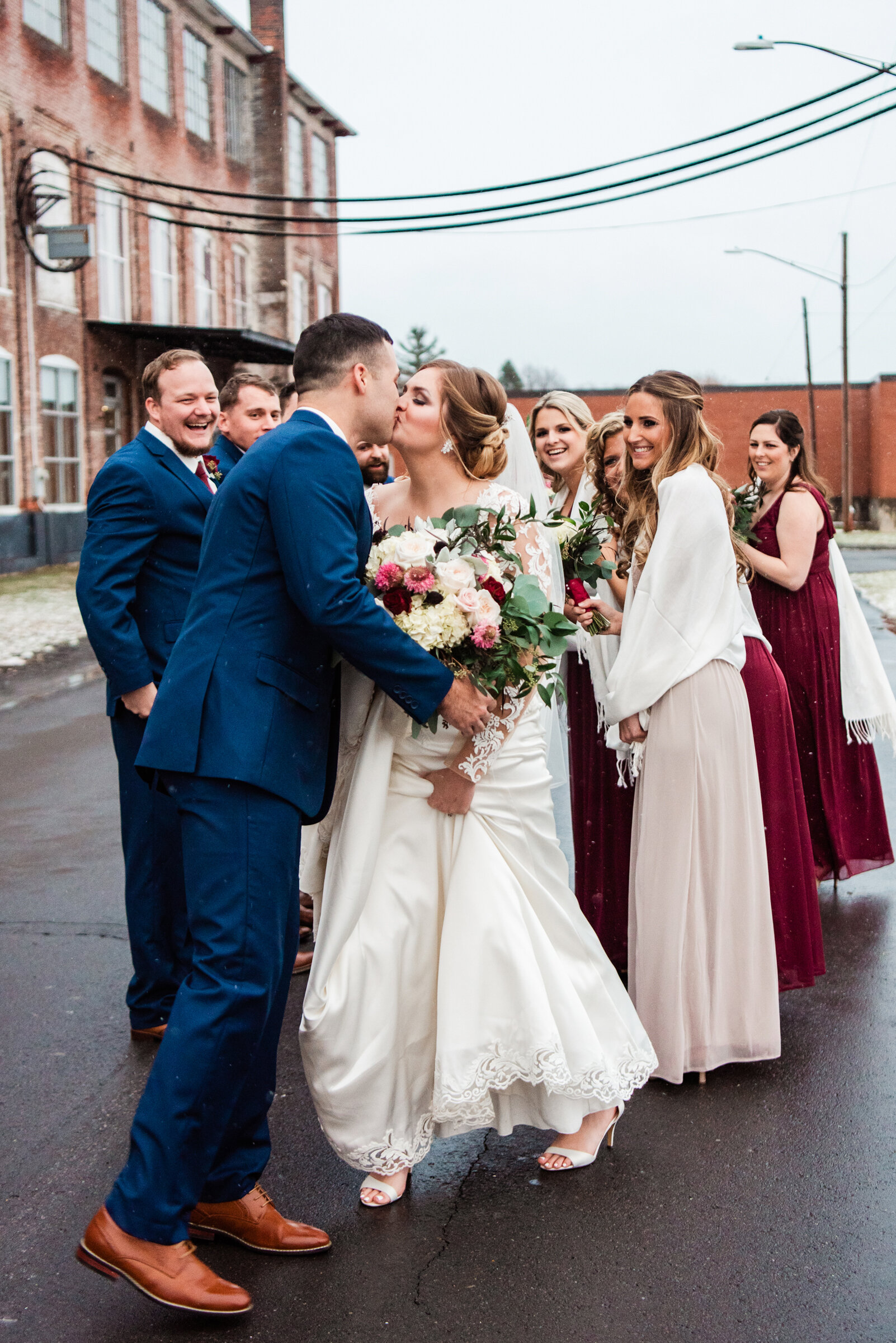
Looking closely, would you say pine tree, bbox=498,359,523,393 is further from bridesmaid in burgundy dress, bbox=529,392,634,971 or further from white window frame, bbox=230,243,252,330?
bridesmaid in burgundy dress, bbox=529,392,634,971

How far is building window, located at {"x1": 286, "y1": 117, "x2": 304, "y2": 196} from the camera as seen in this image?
3628cm

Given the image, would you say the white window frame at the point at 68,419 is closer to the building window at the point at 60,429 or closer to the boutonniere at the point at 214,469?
the building window at the point at 60,429

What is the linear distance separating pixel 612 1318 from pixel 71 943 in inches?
132

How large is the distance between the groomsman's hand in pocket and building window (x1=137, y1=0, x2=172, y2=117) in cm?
2831

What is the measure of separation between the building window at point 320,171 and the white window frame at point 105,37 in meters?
11.4

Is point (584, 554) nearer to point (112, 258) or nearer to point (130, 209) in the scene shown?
point (112, 258)

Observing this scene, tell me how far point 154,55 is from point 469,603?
30807 mm

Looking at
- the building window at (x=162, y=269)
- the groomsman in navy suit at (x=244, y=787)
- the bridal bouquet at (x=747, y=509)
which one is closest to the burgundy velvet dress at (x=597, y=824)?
the bridal bouquet at (x=747, y=509)

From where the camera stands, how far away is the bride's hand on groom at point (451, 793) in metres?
3.48

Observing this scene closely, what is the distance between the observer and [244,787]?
2.99 metres

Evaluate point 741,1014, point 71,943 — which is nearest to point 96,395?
point 71,943

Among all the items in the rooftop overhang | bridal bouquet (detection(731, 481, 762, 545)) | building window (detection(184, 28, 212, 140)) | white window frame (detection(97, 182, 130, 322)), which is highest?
building window (detection(184, 28, 212, 140))

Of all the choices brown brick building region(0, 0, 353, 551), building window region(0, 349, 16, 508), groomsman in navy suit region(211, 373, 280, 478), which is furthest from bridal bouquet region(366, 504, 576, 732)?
building window region(0, 349, 16, 508)

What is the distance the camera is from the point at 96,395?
88.7 feet
